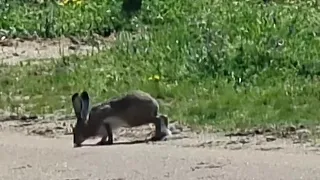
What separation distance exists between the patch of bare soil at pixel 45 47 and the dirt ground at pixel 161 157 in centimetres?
565

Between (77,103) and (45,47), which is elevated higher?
(45,47)

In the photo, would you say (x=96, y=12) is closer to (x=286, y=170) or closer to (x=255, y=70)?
(x=255, y=70)

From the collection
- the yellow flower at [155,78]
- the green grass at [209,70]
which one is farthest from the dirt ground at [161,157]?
the yellow flower at [155,78]

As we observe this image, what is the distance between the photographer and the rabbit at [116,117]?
9.73 m

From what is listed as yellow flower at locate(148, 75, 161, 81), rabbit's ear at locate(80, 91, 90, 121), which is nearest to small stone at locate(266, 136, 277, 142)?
rabbit's ear at locate(80, 91, 90, 121)

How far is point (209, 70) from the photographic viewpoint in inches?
508

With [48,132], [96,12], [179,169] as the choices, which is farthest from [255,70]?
[96,12]

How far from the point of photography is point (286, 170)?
779 cm

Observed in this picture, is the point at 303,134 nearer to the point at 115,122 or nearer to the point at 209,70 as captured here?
the point at 115,122

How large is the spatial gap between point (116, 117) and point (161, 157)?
1274mm

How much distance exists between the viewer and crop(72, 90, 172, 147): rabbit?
9.73 m

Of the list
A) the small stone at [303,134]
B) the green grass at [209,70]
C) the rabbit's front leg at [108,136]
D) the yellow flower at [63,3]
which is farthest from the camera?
the yellow flower at [63,3]

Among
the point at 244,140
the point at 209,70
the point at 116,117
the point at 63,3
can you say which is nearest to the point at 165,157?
the point at 244,140

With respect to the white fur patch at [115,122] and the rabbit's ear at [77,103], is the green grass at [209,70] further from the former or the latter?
the rabbit's ear at [77,103]
